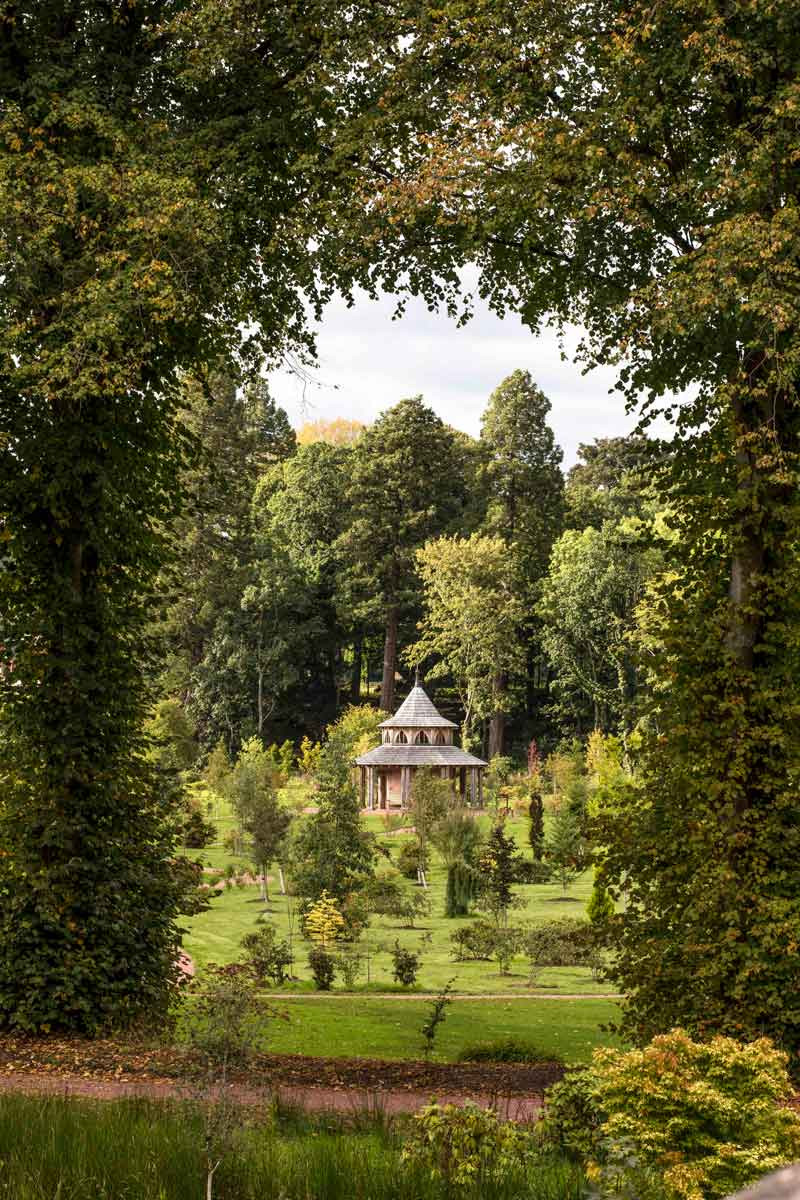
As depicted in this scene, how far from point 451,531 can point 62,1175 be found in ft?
150

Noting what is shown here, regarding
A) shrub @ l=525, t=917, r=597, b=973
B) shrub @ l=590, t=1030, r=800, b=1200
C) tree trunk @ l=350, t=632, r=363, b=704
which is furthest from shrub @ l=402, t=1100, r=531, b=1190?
tree trunk @ l=350, t=632, r=363, b=704

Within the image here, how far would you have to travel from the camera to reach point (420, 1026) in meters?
13.9

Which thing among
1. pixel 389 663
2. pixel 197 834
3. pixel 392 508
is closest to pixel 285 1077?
pixel 197 834

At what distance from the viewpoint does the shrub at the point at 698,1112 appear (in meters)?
4.91

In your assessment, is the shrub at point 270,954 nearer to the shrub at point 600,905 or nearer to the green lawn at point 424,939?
the green lawn at point 424,939

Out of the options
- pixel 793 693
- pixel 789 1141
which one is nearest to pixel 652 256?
pixel 793 693

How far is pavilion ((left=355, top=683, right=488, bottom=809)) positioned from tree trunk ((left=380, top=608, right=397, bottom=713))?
8232 mm

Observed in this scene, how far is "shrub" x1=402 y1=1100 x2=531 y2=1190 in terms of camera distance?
16.1ft

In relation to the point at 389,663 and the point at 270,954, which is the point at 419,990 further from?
the point at 389,663

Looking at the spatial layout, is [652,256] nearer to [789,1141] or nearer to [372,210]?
[372,210]

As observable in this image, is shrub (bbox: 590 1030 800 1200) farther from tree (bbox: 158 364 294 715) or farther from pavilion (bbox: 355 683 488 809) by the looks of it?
pavilion (bbox: 355 683 488 809)

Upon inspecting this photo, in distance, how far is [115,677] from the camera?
11.0 metres

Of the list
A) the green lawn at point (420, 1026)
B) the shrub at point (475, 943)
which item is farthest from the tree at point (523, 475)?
the green lawn at point (420, 1026)

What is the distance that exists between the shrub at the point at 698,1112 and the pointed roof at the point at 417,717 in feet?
110
